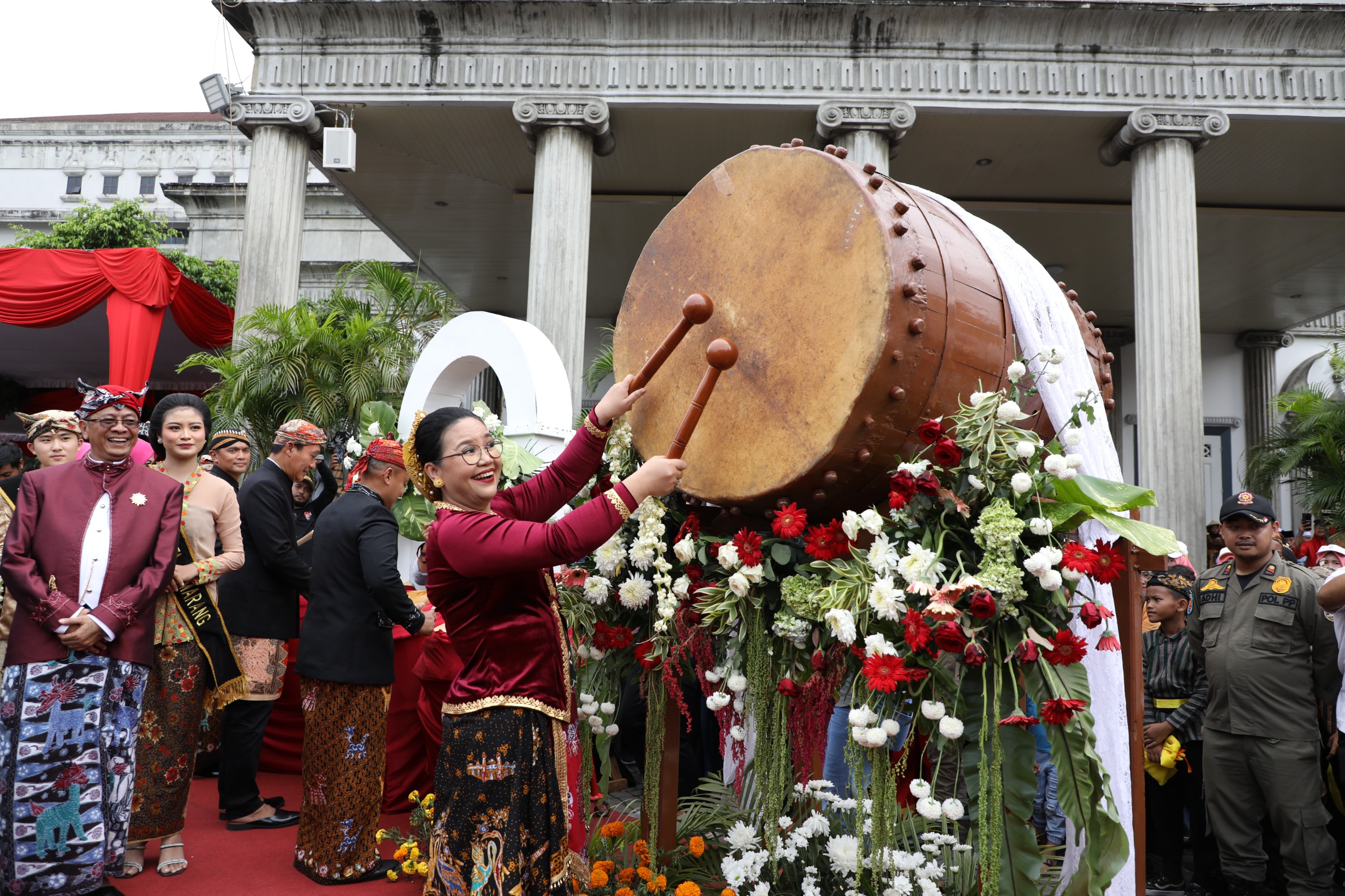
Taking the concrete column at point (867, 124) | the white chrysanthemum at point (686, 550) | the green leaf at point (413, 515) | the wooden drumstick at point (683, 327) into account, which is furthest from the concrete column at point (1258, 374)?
the wooden drumstick at point (683, 327)

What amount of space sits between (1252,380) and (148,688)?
18534 mm

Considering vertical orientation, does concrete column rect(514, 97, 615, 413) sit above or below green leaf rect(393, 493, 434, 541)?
above

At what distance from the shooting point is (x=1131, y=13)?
9516mm

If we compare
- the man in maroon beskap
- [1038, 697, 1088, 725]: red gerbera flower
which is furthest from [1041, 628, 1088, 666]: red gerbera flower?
the man in maroon beskap

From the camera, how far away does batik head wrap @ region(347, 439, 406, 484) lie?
12.2 feet

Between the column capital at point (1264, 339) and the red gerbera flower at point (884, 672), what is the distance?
18.1 metres

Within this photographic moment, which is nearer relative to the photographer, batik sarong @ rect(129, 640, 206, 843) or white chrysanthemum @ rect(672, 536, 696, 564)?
white chrysanthemum @ rect(672, 536, 696, 564)

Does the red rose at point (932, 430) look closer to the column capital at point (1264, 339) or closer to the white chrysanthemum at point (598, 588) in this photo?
the white chrysanthemum at point (598, 588)

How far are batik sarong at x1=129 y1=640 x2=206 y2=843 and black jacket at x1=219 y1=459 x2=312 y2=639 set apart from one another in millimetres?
401

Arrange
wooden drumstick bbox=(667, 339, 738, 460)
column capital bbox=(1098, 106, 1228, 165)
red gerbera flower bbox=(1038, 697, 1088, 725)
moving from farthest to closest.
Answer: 1. column capital bbox=(1098, 106, 1228, 165)
2. wooden drumstick bbox=(667, 339, 738, 460)
3. red gerbera flower bbox=(1038, 697, 1088, 725)

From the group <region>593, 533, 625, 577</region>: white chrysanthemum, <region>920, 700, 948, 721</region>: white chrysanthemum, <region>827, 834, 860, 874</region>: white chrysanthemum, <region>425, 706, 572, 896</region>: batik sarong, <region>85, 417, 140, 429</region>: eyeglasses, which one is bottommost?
<region>827, 834, 860, 874</region>: white chrysanthemum

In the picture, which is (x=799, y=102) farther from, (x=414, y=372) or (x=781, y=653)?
(x=781, y=653)

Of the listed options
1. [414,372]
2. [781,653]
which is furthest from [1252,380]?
[781,653]

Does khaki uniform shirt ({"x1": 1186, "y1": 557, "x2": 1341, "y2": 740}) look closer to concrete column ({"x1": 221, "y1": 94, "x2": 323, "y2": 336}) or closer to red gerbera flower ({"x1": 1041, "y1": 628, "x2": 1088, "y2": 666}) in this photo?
red gerbera flower ({"x1": 1041, "y1": 628, "x2": 1088, "y2": 666})
